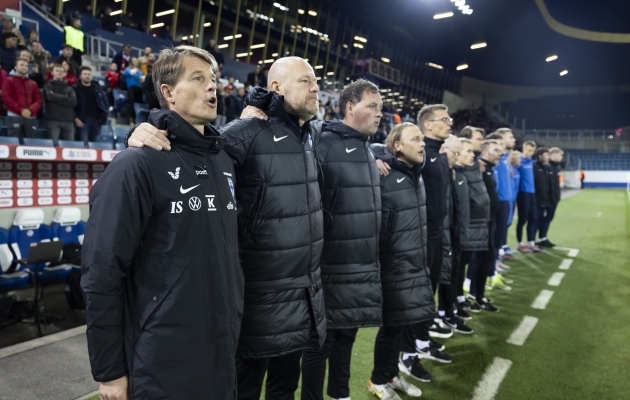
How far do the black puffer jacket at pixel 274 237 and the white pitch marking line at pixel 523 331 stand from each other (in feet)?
9.71

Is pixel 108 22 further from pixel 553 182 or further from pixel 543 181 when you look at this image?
pixel 553 182

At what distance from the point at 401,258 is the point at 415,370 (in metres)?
1.13

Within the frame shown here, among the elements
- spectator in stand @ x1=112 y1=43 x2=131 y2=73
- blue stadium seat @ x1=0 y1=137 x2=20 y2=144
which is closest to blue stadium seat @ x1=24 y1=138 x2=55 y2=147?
blue stadium seat @ x1=0 y1=137 x2=20 y2=144

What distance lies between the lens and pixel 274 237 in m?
1.98

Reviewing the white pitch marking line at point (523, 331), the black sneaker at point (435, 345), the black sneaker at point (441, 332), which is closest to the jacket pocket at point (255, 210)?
the black sneaker at point (435, 345)

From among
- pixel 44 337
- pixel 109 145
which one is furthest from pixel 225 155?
pixel 109 145

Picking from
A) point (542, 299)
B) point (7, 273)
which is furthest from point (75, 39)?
point (542, 299)

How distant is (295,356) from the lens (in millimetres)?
2092

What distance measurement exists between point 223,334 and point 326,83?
22.5 meters

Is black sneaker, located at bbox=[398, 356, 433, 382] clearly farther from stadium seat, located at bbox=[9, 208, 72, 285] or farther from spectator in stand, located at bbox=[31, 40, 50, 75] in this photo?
spectator in stand, located at bbox=[31, 40, 50, 75]

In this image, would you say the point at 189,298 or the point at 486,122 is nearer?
the point at 189,298

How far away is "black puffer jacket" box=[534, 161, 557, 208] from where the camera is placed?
8547 mm

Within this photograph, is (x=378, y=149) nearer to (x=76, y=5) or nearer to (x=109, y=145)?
(x=109, y=145)

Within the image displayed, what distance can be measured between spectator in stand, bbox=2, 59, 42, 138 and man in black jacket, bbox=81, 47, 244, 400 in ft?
18.3
